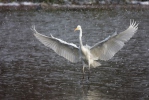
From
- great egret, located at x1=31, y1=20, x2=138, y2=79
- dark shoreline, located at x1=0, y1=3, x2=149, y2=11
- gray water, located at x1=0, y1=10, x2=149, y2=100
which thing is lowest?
gray water, located at x1=0, y1=10, x2=149, y2=100

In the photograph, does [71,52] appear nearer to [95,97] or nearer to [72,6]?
[95,97]

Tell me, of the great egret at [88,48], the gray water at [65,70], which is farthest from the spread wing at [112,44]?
the gray water at [65,70]

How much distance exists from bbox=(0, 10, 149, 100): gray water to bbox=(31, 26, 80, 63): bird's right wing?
745mm

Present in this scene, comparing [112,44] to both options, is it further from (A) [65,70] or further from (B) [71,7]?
(B) [71,7]

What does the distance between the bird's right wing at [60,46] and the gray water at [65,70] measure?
745mm

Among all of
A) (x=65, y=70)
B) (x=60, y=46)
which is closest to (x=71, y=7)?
(x=65, y=70)

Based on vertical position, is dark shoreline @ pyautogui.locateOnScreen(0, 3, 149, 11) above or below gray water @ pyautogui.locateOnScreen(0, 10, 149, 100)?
above

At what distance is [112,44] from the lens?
41.4 feet

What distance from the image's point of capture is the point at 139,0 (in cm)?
4053

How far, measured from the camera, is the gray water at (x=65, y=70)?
11.9 metres

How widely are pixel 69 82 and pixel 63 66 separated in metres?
2.35

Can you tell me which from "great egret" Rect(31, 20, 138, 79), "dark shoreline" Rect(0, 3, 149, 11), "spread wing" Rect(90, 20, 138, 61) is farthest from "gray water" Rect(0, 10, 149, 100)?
"dark shoreline" Rect(0, 3, 149, 11)

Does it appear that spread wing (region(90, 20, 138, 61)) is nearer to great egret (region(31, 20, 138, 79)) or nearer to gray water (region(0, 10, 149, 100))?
great egret (region(31, 20, 138, 79))

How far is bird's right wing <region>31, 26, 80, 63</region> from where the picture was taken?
13.0 m
